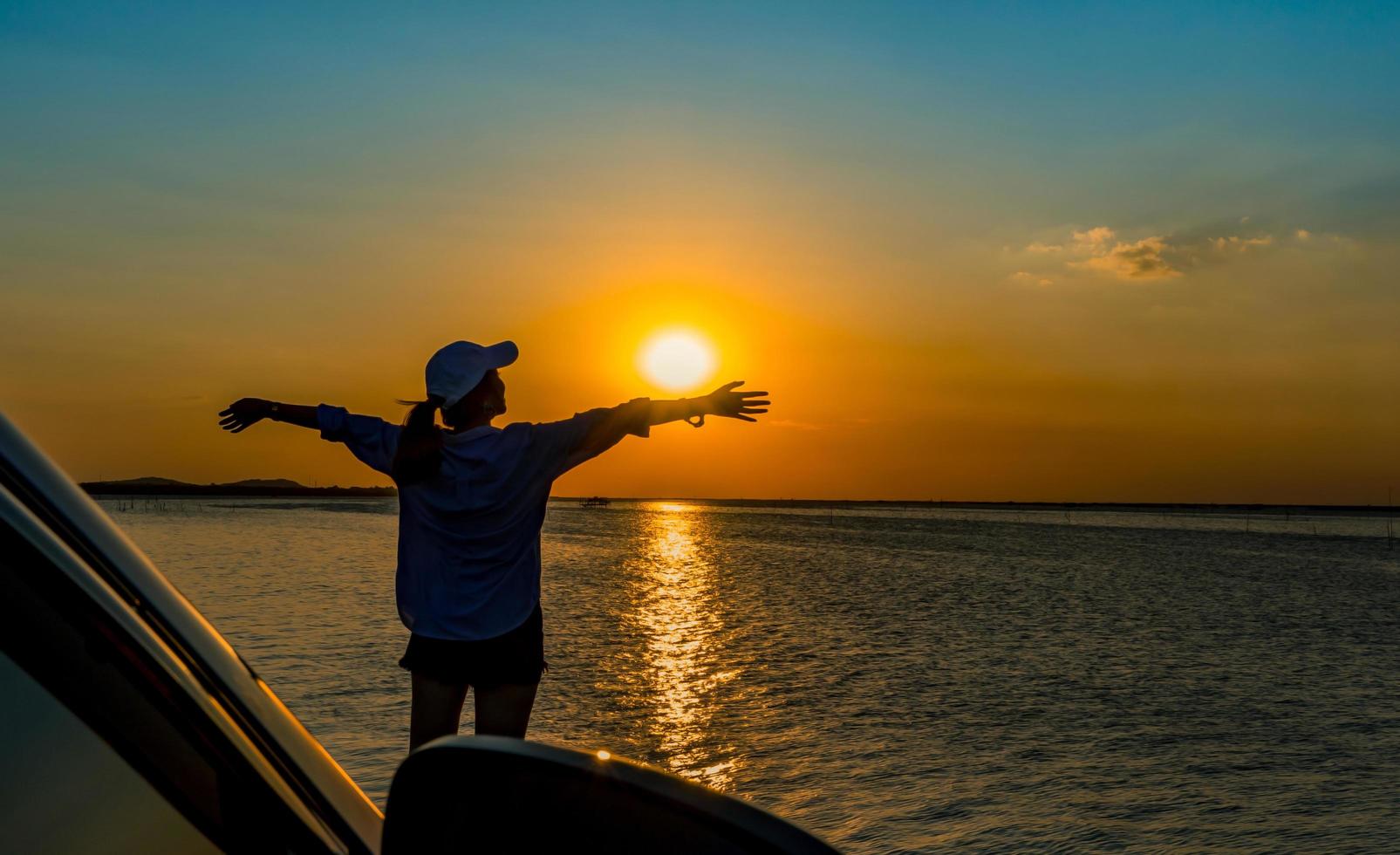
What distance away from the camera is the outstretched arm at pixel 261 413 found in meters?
3.47

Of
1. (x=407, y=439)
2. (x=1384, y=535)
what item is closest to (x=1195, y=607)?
(x=407, y=439)

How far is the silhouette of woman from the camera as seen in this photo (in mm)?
3244

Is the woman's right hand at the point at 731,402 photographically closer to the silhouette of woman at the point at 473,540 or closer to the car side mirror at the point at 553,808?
the silhouette of woman at the point at 473,540

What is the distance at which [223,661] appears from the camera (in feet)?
3.09

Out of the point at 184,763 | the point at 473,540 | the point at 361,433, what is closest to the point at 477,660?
the point at 473,540

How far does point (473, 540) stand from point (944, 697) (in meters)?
10.6

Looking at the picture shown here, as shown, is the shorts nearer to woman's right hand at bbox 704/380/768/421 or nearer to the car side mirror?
woman's right hand at bbox 704/380/768/421

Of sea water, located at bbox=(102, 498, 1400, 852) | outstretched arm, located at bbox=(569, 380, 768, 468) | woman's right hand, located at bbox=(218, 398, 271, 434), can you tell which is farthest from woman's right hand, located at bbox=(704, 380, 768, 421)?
sea water, located at bbox=(102, 498, 1400, 852)

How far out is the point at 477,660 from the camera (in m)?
3.24

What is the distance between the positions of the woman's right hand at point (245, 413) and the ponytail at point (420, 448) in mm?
537

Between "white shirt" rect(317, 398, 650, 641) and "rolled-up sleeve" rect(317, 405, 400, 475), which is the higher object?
"rolled-up sleeve" rect(317, 405, 400, 475)

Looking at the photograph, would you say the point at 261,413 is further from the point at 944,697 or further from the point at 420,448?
the point at 944,697

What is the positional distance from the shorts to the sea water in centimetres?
406

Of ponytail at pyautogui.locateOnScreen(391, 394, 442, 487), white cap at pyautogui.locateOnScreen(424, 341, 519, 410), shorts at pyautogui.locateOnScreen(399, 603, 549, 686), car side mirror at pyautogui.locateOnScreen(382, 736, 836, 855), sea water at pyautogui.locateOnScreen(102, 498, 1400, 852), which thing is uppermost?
white cap at pyautogui.locateOnScreen(424, 341, 519, 410)
